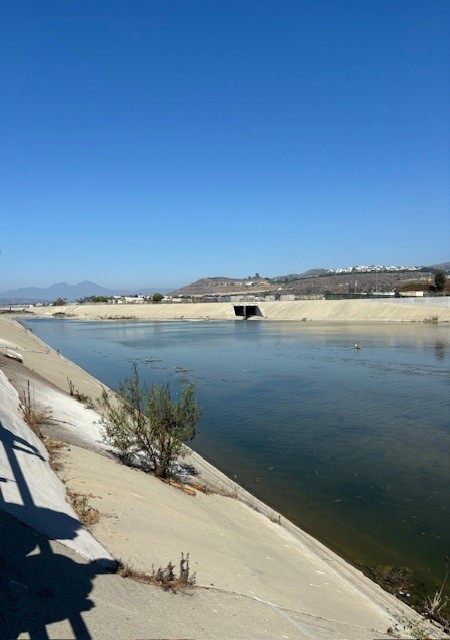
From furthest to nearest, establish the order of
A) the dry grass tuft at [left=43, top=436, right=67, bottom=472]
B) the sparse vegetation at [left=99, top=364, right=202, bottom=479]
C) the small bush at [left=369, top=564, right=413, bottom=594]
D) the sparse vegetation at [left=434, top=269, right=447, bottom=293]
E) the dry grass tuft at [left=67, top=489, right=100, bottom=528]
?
the sparse vegetation at [left=434, top=269, right=447, bottom=293]
the sparse vegetation at [left=99, top=364, right=202, bottom=479]
the dry grass tuft at [left=43, top=436, right=67, bottom=472]
the small bush at [left=369, top=564, right=413, bottom=594]
the dry grass tuft at [left=67, top=489, right=100, bottom=528]

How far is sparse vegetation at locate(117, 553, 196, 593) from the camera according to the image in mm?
5359

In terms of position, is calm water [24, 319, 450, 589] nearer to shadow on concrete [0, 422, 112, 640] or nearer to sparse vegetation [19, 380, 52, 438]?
sparse vegetation [19, 380, 52, 438]

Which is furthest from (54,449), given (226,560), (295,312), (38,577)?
(295,312)

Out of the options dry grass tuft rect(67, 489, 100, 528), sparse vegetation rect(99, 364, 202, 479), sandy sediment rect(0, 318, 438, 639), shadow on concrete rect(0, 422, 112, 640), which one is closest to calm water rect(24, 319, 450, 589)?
sandy sediment rect(0, 318, 438, 639)

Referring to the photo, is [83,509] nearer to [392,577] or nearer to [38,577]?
[38,577]

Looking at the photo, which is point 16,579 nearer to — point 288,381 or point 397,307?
point 288,381

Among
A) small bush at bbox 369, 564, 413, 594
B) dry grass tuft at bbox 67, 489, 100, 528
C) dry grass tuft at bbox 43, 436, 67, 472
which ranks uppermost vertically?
dry grass tuft at bbox 43, 436, 67, 472

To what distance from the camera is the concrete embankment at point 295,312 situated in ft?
260

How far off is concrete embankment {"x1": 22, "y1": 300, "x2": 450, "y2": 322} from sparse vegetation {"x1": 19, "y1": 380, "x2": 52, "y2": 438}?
72.4 metres

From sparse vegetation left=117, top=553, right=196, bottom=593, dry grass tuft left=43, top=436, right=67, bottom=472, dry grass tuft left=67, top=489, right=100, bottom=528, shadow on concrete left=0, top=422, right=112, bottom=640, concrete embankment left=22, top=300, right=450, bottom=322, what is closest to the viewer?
shadow on concrete left=0, top=422, right=112, bottom=640

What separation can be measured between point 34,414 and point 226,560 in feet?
22.6

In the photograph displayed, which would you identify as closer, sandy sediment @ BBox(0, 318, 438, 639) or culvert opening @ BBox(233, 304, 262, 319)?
sandy sediment @ BBox(0, 318, 438, 639)

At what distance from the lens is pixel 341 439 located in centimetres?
1681

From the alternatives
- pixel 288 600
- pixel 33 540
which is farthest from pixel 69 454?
pixel 288 600
